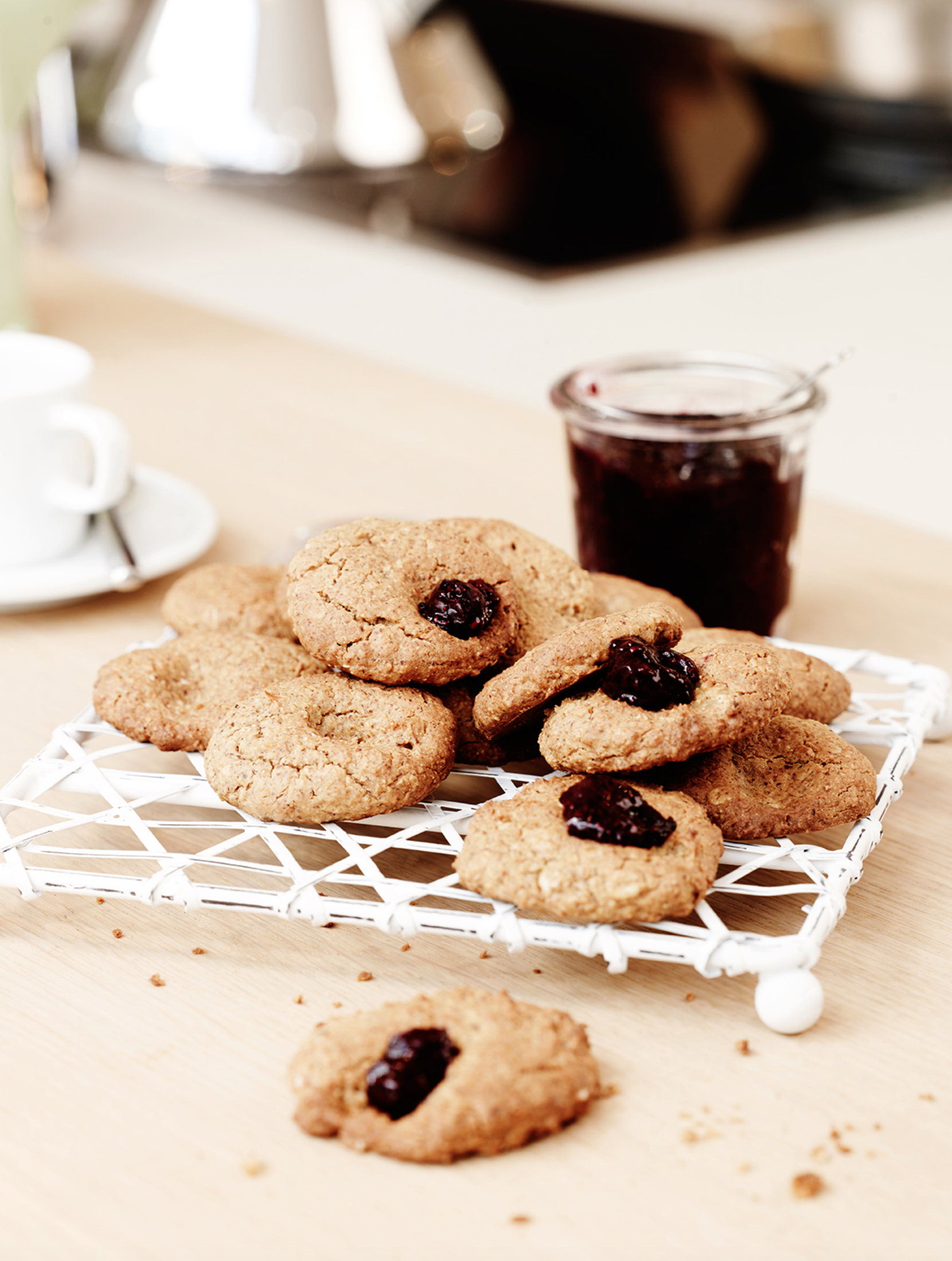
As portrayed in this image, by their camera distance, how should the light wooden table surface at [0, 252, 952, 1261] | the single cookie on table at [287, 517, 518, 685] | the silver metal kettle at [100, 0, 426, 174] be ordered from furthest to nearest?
the silver metal kettle at [100, 0, 426, 174], the single cookie on table at [287, 517, 518, 685], the light wooden table surface at [0, 252, 952, 1261]

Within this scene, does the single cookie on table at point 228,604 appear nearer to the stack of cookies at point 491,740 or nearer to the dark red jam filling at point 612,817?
the stack of cookies at point 491,740

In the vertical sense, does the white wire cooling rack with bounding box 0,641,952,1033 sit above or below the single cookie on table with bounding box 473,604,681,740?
below

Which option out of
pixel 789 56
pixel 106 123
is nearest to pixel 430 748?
pixel 106 123

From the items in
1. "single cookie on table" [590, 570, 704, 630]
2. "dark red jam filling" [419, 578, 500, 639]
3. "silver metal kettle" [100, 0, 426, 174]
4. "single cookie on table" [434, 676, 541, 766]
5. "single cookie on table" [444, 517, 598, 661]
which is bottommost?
"single cookie on table" [434, 676, 541, 766]

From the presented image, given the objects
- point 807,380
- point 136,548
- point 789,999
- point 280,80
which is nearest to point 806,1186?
point 789,999

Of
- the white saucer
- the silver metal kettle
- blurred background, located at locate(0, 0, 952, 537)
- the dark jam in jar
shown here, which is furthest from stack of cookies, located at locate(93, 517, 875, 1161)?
the silver metal kettle

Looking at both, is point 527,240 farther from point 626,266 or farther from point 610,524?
point 610,524

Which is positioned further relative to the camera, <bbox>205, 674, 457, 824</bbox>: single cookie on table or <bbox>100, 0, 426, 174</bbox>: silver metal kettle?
<bbox>100, 0, 426, 174</bbox>: silver metal kettle

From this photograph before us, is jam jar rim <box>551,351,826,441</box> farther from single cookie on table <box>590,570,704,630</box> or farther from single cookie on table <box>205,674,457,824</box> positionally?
single cookie on table <box>205,674,457,824</box>
